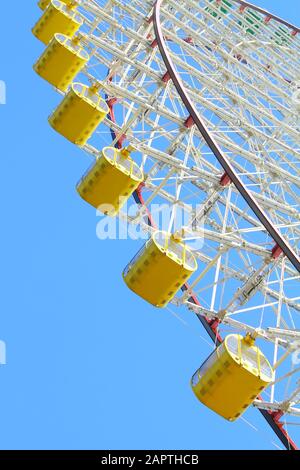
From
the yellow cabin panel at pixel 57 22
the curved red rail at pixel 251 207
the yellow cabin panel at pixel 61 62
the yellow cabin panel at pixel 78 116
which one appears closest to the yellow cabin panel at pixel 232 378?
the curved red rail at pixel 251 207

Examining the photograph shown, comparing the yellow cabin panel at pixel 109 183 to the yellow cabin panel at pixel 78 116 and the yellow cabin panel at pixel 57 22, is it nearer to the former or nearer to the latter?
the yellow cabin panel at pixel 78 116

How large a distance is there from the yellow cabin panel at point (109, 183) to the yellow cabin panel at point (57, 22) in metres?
7.26

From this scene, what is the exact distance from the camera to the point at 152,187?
20312 mm

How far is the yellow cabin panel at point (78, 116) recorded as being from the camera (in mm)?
19875

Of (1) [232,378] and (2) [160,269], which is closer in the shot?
(1) [232,378]

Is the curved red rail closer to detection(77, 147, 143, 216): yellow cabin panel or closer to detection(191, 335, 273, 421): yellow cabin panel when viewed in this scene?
detection(191, 335, 273, 421): yellow cabin panel

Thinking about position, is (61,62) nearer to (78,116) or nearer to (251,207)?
(78,116)

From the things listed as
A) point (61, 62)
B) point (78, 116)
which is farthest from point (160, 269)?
point (61, 62)

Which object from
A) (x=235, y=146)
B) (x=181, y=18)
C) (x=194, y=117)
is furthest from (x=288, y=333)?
(x=181, y=18)

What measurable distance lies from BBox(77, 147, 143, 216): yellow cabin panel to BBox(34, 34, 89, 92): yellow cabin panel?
468 cm

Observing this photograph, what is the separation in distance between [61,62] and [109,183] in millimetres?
5556

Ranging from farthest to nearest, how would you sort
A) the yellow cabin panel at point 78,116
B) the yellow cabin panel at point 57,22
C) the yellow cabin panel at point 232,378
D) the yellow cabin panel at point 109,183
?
the yellow cabin panel at point 57,22 < the yellow cabin panel at point 78,116 < the yellow cabin panel at point 109,183 < the yellow cabin panel at point 232,378

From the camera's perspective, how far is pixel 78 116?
19.9m
